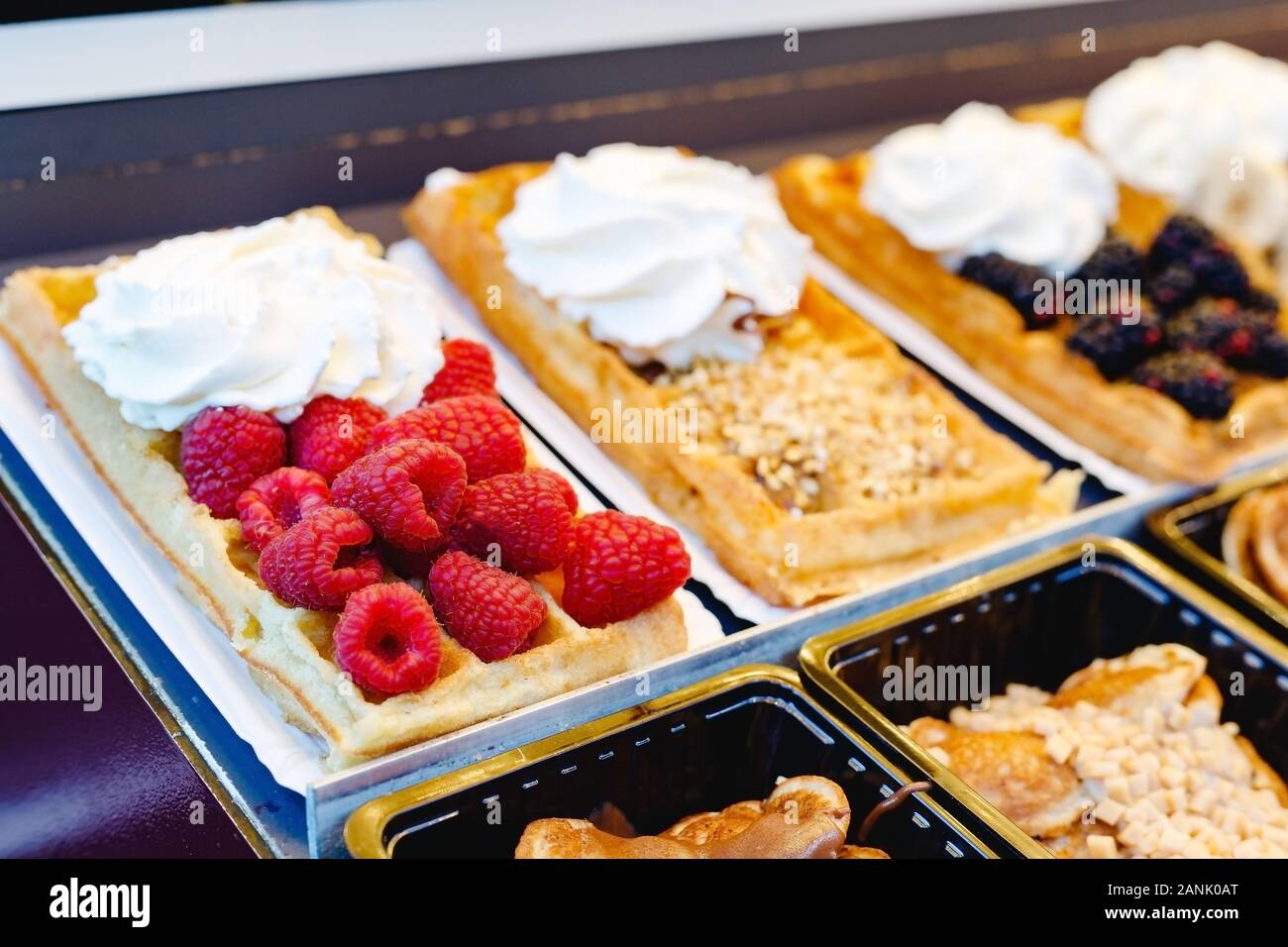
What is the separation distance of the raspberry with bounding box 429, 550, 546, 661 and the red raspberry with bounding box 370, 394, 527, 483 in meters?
0.17

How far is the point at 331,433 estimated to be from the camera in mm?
1990

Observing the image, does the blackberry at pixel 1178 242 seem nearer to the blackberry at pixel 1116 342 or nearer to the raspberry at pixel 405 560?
the blackberry at pixel 1116 342

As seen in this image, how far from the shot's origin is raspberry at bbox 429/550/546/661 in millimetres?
1790

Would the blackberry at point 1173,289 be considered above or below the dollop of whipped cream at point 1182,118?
below

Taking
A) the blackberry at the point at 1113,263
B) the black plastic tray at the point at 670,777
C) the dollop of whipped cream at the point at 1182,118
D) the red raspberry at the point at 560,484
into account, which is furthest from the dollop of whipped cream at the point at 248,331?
the dollop of whipped cream at the point at 1182,118

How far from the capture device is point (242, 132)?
2.34 meters

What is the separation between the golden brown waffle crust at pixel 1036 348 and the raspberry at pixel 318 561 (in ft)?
5.30

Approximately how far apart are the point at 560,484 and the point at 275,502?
1.28 ft

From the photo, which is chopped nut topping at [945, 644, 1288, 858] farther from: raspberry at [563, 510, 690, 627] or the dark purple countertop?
the dark purple countertop

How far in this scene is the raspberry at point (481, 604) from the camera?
179 cm

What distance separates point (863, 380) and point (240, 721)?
1362 mm
